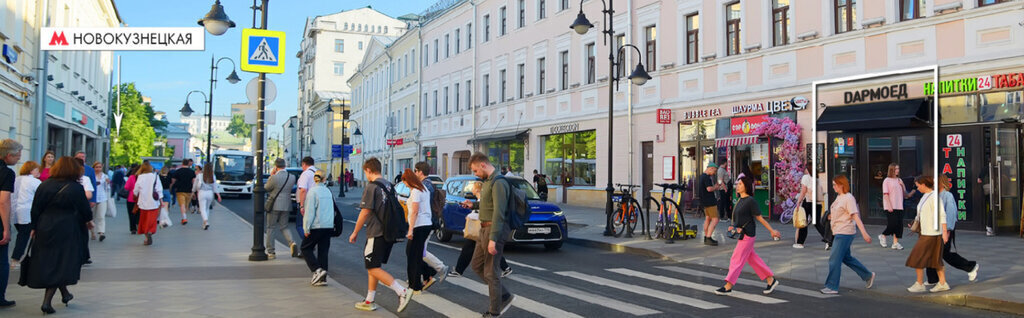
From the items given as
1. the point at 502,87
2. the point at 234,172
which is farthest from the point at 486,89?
the point at 234,172

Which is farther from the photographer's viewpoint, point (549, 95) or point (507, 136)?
point (507, 136)

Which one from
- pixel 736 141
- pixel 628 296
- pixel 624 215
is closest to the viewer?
pixel 628 296

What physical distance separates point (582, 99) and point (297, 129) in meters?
97.7

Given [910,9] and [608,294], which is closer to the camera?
[608,294]

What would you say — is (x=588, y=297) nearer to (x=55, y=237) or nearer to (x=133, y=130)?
(x=55, y=237)

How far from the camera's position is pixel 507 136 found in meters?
33.0

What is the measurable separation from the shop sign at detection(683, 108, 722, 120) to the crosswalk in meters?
11.4

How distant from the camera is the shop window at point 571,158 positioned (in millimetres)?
27578

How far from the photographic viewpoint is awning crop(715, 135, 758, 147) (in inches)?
785

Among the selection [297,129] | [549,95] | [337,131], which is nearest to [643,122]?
[549,95]

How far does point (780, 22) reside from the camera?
65.0 feet

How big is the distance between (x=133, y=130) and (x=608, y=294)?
75496 millimetres

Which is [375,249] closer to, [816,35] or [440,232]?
[440,232]

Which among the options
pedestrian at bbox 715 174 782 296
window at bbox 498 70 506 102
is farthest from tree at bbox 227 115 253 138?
pedestrian at bbox 715 174 782 296
